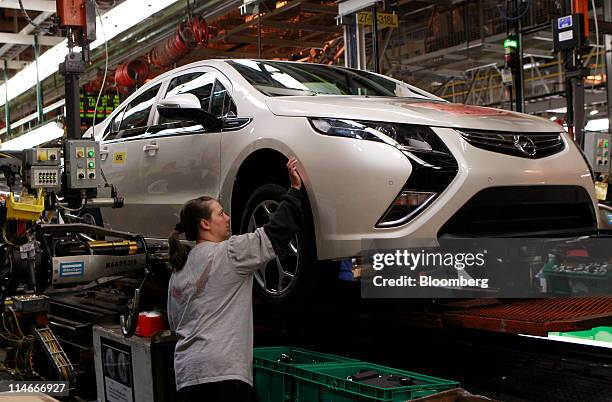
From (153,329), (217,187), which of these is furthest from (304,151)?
(153,329)

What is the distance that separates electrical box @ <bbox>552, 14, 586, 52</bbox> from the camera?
6156 mm

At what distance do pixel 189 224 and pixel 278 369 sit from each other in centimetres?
89

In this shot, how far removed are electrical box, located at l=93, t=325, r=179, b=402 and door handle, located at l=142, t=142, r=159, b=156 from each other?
1.14 meters

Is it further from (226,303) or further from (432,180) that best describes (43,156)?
(432,180)

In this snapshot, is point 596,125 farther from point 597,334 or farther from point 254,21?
point 597,334

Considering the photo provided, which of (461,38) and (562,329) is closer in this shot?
(562,329)

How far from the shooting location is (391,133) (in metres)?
3.14

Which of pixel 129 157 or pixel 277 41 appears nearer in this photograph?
pixel 129 157

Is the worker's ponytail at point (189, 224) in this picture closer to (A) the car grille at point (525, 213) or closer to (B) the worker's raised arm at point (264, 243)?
(B) the worker's raised arm at point (264, 243)

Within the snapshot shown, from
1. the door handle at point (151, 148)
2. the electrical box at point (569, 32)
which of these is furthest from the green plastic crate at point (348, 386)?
the electrical box at point (569, 32)

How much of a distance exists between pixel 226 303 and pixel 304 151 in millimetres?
859

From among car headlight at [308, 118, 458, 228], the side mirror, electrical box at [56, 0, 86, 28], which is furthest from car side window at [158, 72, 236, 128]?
car headlight at [308, 118, 458, 228]

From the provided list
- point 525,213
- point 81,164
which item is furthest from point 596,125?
point 81,164

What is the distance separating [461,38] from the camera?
9391 millimetres
